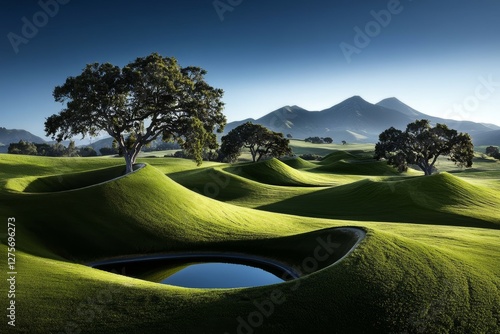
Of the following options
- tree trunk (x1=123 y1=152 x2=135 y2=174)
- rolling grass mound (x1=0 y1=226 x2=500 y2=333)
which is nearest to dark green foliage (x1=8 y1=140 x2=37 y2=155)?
tree trunk (x1=123 y1=152 x2=135 y2=174)

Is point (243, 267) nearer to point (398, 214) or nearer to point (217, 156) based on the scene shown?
point (398, 214)

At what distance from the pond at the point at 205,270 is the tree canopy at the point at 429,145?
69.0m

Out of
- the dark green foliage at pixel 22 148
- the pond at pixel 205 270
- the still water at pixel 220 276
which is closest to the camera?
the still water at pixel 220 276

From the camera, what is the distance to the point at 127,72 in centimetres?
4594

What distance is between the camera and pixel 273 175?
3152 inches

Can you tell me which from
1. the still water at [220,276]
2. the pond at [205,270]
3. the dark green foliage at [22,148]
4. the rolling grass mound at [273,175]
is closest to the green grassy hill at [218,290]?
the pond at [205,270]

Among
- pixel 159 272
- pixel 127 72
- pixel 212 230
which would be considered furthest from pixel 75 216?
pixel 127 72

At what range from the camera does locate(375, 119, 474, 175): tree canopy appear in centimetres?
8019

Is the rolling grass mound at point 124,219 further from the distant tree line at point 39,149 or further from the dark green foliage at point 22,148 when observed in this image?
the dark green foliage at point 22,148

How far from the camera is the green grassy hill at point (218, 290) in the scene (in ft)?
47.1

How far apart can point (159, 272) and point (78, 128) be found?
29.1 meters

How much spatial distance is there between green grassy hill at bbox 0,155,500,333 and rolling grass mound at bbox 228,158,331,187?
38391 mm

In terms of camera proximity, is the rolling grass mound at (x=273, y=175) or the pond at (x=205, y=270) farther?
the rolling grass mound at (x=273, y=175)

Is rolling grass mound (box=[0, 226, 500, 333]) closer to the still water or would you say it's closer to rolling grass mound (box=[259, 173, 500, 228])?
the still water
